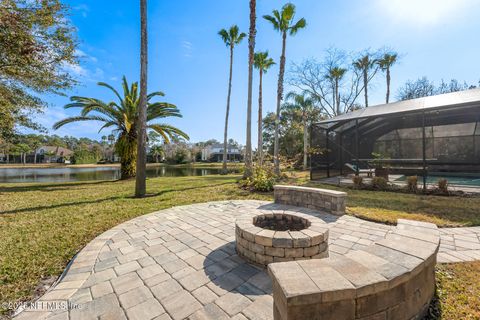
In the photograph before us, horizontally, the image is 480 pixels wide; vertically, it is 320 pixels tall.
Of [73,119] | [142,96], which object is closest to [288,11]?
[142,96]

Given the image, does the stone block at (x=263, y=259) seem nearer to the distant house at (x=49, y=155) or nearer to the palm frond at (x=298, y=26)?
the palm frond at (x=298, y=26)

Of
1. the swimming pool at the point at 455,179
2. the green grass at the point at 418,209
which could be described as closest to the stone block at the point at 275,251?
the green grass at the point at 418,209

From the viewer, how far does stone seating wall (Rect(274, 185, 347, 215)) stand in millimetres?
4625

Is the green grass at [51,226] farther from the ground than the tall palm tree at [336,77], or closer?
closer

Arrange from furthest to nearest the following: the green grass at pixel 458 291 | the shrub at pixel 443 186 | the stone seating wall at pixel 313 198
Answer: the shrub at pixel 443 186 < the stone seating wall at pixel 313 198 < the green grass at pixel 458 291

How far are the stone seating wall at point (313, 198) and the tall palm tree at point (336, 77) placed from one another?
1883cm

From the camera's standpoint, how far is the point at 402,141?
1209 centimetres

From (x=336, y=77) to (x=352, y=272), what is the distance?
23.1 meters

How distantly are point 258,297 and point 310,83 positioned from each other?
2374 cm

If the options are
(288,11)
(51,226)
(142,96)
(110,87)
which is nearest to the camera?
(51,226)

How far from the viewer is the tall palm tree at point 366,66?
1972 centimetres

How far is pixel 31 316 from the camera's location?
176 cm

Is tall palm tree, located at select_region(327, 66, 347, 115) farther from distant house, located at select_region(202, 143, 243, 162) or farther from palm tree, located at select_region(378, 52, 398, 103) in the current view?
distant house, located at select_region(202, 143, 243, 162)

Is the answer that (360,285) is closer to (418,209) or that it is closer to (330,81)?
(418,209)
